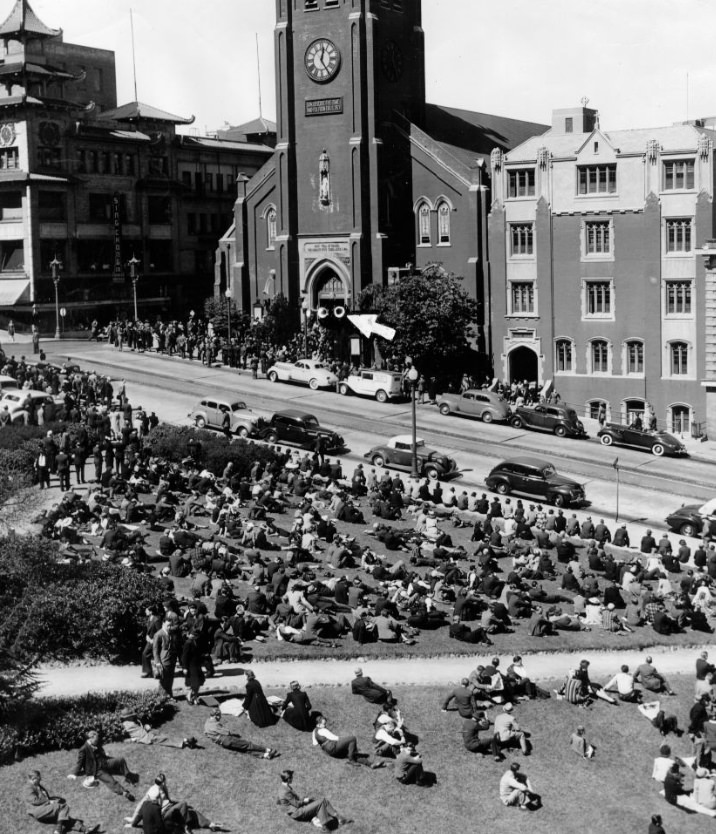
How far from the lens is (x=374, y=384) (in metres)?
68.0

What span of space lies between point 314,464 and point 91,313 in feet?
171

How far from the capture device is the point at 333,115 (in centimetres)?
8181

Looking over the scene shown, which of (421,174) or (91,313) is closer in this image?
(421,174)

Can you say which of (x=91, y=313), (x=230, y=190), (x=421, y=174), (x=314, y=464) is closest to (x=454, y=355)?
(x=421, y=174)

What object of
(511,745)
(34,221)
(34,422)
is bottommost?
(511,745)

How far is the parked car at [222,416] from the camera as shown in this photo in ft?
188

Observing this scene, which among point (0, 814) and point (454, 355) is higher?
point (454, 355)

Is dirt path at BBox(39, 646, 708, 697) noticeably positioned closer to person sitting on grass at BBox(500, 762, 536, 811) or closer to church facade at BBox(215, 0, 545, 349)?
person sitting on grass at BBox(500, 762, 536, 811)

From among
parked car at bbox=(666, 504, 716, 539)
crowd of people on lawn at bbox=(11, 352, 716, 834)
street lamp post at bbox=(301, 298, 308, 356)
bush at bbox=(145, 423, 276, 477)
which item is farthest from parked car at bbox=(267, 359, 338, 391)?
parked car at bbox=(666, 504, 716, 539)

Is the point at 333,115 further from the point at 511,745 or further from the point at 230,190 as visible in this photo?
the point at 511,745

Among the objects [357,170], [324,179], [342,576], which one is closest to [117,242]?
[324,179]

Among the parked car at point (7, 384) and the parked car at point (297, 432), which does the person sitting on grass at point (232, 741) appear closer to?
the parked car at point (297, 432)

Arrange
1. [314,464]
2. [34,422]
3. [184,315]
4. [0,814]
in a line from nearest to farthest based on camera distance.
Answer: [0,814], [314,464], [34,422], [184,315]

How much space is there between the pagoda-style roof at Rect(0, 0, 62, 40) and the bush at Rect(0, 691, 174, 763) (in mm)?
81173
